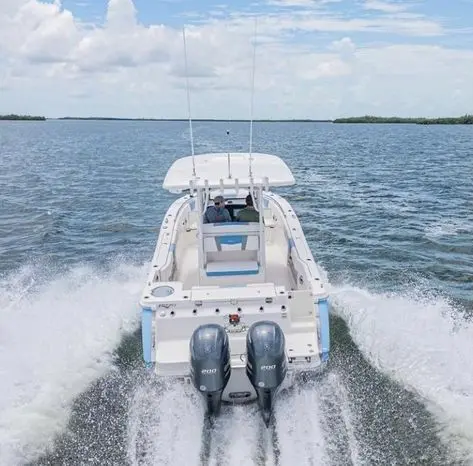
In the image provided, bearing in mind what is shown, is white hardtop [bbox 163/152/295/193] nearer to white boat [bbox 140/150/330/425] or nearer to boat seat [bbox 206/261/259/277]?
white boat [bbox 140/150/330/425]

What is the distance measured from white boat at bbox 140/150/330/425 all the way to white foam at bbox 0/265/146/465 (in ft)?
3.88

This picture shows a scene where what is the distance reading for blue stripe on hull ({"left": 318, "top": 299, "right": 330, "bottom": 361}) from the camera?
17.1 feet

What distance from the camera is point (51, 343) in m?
6.63

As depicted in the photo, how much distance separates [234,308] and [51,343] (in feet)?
8.96

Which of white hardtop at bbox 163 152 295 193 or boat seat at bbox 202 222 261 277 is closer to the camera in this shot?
white hardtop at bbox 163 152 295 193

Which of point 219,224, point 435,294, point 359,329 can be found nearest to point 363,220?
point 435,294

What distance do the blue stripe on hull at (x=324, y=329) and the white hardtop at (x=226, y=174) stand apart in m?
1.49

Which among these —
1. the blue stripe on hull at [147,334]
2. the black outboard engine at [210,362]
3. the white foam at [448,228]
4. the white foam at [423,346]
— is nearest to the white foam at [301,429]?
the black outboard engine at [210,362]

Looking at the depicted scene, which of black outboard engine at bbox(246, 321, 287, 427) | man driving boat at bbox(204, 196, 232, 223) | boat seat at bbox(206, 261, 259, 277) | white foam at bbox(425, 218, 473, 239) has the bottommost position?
white foam at bbox(425, 218, 473, 239)

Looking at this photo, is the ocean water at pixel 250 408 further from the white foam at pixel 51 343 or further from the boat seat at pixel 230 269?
the boat seat at pixel 230 269

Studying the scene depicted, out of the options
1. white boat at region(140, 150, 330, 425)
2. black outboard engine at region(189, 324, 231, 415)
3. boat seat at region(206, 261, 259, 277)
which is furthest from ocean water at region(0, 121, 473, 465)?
boat seat at region(206, 261, 259, 277)

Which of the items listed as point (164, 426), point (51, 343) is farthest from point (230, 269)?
point (51, 343)

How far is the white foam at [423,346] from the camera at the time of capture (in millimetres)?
5324

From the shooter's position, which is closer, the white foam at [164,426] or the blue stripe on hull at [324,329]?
the white foam at [164,426]
